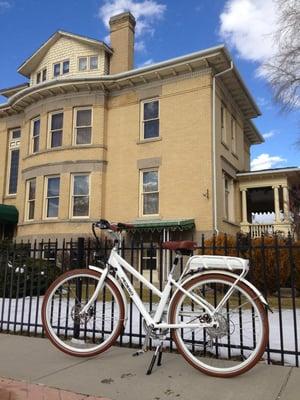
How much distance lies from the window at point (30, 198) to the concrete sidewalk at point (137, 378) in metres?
16.8

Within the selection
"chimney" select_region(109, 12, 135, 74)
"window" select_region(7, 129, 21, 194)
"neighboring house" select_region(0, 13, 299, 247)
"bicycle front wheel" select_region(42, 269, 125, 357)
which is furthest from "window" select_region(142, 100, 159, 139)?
"bicycle front wheel" select_region(42, 269, 125, 357)

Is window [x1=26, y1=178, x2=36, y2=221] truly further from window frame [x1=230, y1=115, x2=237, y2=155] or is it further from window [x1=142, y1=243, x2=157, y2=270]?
window frame [x1=230, y1=115, x2=237, y2=155]

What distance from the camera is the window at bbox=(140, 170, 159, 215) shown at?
61.9 ft

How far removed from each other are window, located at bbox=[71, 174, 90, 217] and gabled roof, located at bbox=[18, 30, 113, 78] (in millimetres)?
7186

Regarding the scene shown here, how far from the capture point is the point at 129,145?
19875 millimetres

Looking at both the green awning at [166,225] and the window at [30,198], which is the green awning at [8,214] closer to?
the window at [30,198]

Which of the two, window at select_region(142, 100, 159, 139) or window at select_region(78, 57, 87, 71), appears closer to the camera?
window at select_region(142, 100, 159, 139)

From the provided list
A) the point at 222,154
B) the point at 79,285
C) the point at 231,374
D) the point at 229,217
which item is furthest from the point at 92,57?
the point at 231,374

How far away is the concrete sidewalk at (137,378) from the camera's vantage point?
3.78 m

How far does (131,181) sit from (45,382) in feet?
50.7

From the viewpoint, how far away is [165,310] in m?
4.54

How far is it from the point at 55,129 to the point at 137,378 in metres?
18.5

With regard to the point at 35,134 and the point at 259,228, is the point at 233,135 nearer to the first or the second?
the point at 259,228

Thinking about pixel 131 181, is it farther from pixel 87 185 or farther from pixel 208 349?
pixel 208 349
